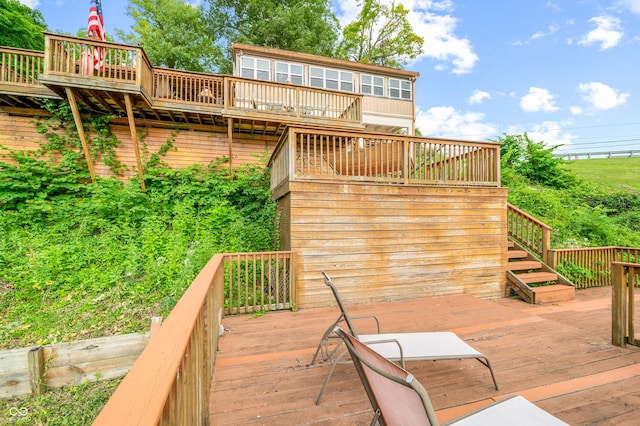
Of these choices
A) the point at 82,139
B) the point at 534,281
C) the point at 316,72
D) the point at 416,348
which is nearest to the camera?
the point at 416,348

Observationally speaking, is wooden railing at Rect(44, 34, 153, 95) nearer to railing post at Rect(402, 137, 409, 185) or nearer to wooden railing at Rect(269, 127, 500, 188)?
wooden railing at Rect(269, 127, 500, 188)

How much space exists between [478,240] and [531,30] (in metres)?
19.8

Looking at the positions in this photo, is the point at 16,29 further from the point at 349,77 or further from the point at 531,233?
the point at 531,233

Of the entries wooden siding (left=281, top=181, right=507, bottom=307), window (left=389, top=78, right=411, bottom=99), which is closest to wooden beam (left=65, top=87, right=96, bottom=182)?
wooden siding (left=281, top=181, right=507, bottom=307)

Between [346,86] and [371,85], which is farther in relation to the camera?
[371,85]

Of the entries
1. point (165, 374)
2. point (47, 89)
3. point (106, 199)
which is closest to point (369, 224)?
point (165, 374)

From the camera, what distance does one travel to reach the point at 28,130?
830 centimetres

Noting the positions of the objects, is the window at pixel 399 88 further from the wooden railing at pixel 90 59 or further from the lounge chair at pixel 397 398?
the lounge chair at pixel 397 398

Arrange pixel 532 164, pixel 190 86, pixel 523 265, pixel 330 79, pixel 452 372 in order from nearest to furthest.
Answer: pixel 452 372, pixel 523 265, pixel 190 86, pixel 330 79, pixel 532 164

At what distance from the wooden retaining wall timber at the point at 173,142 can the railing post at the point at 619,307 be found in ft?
30.2

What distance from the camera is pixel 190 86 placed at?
8.39 metres

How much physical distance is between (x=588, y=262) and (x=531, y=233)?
1.36 metres

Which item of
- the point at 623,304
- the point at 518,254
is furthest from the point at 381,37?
the point at 623,304

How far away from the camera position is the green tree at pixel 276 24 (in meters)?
14.6
